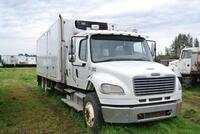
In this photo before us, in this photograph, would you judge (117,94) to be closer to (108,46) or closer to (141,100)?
(141,100)

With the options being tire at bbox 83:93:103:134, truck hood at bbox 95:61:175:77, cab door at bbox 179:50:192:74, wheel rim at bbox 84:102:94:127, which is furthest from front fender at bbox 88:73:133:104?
cab door at bbox 179:50:192:74

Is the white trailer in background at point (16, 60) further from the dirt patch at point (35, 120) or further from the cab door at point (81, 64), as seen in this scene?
the cab door at point (81, 64)

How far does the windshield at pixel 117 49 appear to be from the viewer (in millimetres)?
8727

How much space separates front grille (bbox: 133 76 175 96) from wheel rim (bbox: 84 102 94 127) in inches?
53.5

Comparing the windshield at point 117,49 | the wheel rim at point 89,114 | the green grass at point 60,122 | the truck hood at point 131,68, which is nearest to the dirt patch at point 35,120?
the green grass at point 60,122

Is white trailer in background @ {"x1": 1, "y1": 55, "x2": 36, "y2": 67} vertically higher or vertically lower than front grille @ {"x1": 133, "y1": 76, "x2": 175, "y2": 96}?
lower

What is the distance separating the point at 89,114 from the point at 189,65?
1178cm

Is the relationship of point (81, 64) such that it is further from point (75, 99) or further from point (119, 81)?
point (119, 81)

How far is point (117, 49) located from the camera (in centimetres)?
892

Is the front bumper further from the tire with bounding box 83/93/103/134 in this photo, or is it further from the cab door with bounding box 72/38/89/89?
the cab door with bounding box 72/38/89/89

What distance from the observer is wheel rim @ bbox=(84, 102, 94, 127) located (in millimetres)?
8008

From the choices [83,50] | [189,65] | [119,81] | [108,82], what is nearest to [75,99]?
[83,50]

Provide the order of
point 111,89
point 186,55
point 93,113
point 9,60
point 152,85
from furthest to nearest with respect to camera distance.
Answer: point 9,60, point 186,55, point 93,113, point 152,85, point 111,89

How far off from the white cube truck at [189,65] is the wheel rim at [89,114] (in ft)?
35.7
